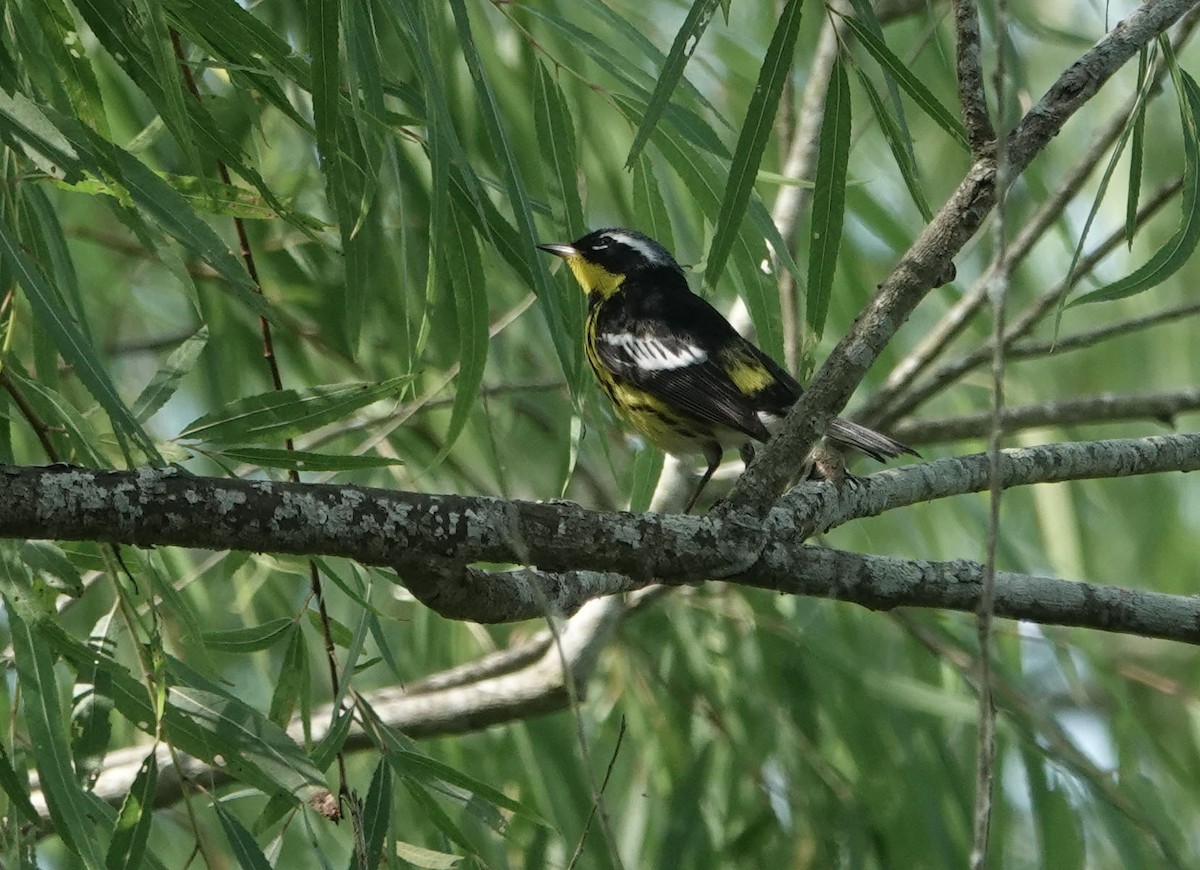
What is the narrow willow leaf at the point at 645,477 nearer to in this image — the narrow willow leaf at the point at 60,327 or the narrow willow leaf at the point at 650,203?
the narrow willow leaf at the point at 650,203

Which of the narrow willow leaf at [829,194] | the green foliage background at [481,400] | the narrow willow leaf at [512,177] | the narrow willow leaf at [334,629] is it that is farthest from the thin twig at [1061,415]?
the narrow willow leaf at [512,177]

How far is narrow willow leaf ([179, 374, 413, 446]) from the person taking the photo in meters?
2.03

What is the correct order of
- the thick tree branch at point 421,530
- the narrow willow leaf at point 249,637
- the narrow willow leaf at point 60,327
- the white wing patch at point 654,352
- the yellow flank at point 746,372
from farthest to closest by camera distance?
the white wing patch at point 654,352 → the yellow flank at point 746,372 → the narrow willow leaf at point 249,637 → the narrow willow leaf at point 60,327 → the thick tree branch at point 421,530

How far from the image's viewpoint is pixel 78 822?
1.77m

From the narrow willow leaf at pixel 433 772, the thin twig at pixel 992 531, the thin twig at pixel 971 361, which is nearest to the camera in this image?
the thin twig at pixel 992 531

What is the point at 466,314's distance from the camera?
206cm

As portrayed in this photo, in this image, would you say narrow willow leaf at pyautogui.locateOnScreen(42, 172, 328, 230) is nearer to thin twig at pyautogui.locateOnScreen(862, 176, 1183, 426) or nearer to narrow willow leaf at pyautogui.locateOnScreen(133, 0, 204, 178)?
narrow willow leaf at pyautogui.locateOnScreen(133, 0, 204, 178)

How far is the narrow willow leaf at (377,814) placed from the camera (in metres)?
2.06

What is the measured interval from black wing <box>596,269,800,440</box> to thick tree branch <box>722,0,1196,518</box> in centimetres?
145

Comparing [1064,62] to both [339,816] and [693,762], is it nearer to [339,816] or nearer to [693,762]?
[693,762]

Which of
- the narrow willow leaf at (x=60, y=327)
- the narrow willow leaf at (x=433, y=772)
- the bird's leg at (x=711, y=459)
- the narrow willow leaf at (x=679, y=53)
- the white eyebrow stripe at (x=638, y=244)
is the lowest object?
the narrow willow leaf at (x=433, y=772)

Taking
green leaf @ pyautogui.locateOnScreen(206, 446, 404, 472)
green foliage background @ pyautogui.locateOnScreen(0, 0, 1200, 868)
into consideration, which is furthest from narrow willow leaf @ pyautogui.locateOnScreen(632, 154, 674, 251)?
green leaf @ pyautogui.locateOnScreen(206, 446, 404, 472)

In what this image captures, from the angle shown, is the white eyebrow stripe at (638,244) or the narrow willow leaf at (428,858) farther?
the white eyebrow stripe at (638,244)

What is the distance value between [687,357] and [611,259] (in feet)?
2.00
